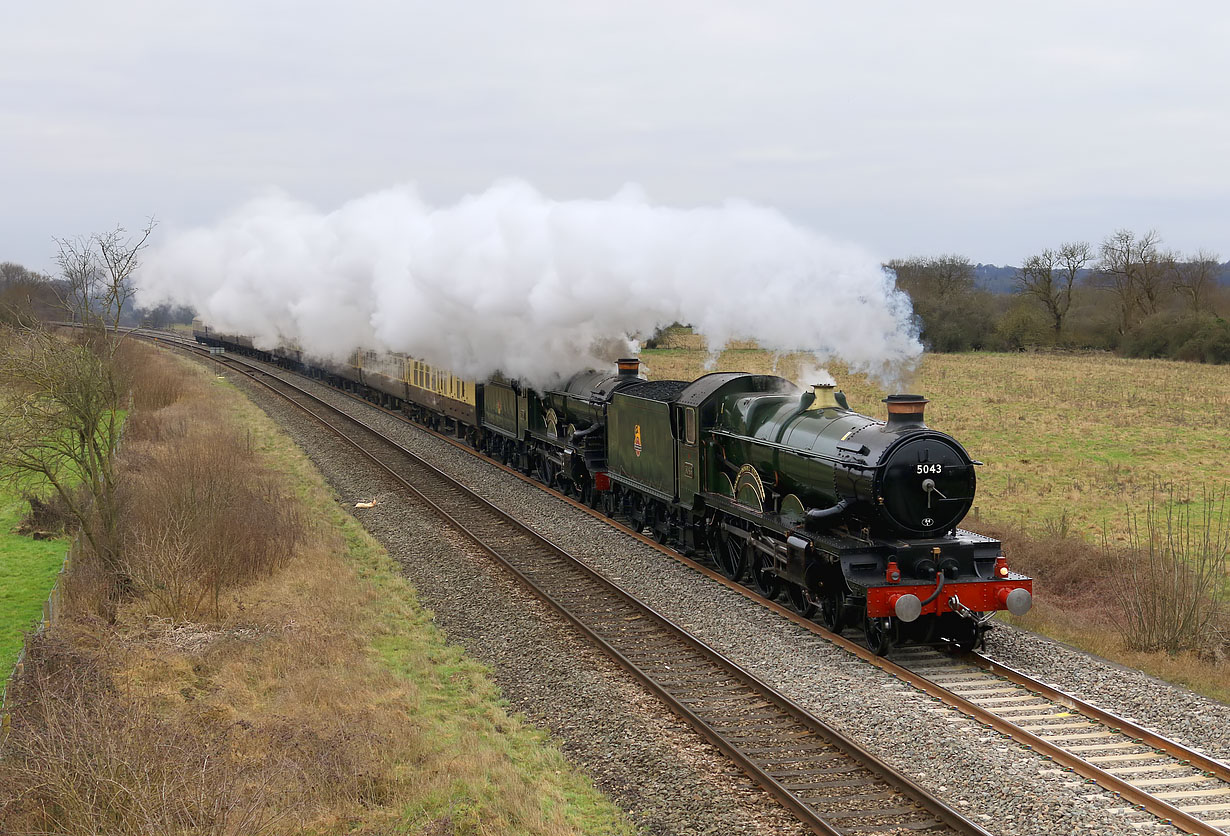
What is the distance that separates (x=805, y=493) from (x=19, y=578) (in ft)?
48.0

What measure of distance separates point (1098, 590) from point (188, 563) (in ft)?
42.7

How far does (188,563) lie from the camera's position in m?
13.4

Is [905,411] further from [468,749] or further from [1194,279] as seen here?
[1194,279]

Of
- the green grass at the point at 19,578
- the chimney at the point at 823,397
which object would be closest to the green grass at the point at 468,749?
the green grass at the point at 19,578

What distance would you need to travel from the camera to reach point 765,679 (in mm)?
10609

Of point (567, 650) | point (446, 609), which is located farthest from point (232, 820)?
point (446, 609)

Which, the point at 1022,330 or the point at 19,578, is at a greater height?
the point at 1022,330

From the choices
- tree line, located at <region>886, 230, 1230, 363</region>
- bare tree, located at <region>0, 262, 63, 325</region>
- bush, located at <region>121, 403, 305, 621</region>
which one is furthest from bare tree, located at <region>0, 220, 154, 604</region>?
tree line, located at <region>886, 230, 1230, 363</region>

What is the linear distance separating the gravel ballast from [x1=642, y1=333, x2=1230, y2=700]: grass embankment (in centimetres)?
138

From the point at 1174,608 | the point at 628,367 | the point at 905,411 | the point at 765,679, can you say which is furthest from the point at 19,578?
the point at 1174,608

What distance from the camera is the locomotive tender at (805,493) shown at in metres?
11.1

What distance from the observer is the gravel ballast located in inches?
303

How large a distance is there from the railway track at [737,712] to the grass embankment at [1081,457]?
4442 mm

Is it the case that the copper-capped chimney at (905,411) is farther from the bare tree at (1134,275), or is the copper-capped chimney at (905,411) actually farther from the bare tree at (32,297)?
the bare tree at (1134,275)
